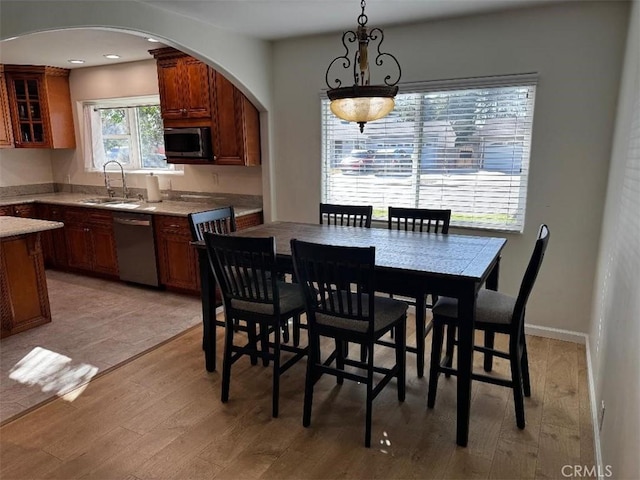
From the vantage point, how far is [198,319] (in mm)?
3889

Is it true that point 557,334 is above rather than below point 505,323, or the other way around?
below

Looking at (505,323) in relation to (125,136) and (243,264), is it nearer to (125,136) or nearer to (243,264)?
(243,264)

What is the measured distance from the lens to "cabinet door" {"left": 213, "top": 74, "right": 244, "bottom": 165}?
13.9 ft

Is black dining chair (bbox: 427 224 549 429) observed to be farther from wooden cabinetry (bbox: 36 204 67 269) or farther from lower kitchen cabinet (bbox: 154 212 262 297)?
wooden cabinetry (bbox: 36 204 67 269)

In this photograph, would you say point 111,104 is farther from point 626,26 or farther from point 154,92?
point 626,26

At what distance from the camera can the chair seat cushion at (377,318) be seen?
2271 millimetres

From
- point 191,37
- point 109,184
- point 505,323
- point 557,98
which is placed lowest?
point 505,323

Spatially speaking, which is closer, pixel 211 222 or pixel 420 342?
pixel 420 342

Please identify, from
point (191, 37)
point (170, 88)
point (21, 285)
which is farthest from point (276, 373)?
point (170, 88)

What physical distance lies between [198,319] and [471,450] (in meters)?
2.54

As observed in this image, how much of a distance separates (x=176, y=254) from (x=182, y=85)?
1.71 meters

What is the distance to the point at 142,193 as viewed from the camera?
17.7ft

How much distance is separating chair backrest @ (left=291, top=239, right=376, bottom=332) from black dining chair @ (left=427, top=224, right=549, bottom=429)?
19.8 inches

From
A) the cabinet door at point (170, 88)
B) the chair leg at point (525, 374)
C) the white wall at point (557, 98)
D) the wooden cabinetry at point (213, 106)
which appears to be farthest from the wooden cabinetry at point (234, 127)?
the chair leg at point (525, 374)
